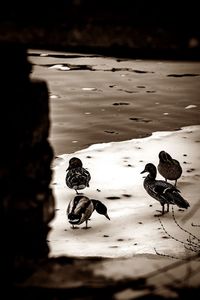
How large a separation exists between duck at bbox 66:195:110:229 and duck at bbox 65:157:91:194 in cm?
55

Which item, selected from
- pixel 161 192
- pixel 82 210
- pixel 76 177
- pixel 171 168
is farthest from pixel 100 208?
pixel 171 168

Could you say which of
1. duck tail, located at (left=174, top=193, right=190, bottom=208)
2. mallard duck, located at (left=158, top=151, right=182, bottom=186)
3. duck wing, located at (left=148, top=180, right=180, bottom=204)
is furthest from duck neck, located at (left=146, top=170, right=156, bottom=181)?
duck tail, located at (left=174, top=193, right=190, bottom=208)

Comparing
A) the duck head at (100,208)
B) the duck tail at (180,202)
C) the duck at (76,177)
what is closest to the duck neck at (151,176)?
the duck tail at (180,202)

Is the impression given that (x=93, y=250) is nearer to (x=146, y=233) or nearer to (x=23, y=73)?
(x=146, y=233)

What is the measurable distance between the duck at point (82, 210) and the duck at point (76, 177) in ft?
1.80

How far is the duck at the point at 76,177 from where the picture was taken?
8.09 meters

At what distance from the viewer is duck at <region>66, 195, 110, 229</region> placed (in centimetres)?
706

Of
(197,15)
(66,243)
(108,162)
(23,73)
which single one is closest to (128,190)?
(108,162)

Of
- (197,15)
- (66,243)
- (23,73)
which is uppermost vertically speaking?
(197,15)

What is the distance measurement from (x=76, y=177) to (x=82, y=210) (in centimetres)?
103

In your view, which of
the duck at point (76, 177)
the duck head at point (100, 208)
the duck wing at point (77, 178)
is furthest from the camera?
the duck at point (76, 177)

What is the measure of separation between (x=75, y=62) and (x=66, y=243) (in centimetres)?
1150

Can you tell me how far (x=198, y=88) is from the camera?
1448 cm

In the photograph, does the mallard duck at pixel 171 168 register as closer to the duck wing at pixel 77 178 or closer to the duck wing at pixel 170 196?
the duck wing at pixel 170 196
